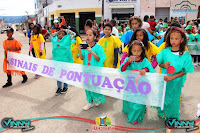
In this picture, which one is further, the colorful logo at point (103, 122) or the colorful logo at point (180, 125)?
the colorful logo at point (103, 122)

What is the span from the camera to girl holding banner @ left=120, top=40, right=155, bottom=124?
9.71 feet

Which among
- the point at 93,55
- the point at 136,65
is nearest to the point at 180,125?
the point at 136,65

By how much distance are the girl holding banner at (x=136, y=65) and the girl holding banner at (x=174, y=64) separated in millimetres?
250

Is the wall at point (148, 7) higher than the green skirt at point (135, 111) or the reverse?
higher

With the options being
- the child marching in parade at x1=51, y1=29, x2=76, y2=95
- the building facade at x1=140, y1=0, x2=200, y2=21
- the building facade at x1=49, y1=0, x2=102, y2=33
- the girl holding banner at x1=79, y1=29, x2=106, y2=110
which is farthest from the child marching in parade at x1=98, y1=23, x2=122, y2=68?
the building facade at x1=49, y1=0, x2=102, y2=33

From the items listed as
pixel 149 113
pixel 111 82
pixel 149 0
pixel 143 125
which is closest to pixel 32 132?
pixel 111 82

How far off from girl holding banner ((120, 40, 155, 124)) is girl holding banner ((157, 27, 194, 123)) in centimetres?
25

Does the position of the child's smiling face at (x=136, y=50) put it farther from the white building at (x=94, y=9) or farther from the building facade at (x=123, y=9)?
the white building at (x=94, y=9)

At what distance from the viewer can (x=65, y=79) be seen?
154 inches

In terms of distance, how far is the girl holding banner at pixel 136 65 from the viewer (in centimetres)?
296

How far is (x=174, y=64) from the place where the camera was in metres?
2.87

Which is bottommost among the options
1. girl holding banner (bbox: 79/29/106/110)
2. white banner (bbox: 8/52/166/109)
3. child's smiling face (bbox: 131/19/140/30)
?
white banner (bbox: 8/52/166/109)

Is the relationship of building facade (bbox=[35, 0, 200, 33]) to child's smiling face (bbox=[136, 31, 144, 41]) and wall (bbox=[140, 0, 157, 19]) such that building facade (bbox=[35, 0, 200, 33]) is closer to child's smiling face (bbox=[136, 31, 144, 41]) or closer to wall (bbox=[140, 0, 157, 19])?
wall (bbox=[140, 0, 157, 19])

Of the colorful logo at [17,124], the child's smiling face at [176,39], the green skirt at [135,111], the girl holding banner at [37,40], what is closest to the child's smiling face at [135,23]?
the child's smiling face at [176,39]
